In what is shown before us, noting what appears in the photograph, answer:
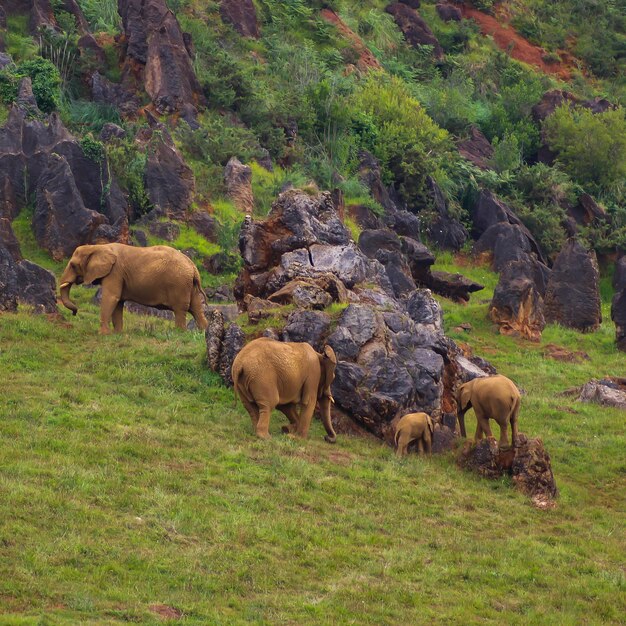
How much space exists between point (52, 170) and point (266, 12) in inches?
1395

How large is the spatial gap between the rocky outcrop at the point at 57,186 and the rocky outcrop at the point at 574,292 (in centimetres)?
1497

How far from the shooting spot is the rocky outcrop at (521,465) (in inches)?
898

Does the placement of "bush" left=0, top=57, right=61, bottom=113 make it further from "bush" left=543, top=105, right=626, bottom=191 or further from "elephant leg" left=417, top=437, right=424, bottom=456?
"bush" left=543, top=105, right=626, bottom=191

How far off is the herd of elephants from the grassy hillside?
57 centimetres

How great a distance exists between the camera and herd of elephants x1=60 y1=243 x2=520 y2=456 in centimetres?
2295

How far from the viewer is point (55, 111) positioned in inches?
1880

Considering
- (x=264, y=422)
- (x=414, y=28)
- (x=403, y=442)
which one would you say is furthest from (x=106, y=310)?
(x=414, y=28)

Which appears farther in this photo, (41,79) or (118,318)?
(41,79)

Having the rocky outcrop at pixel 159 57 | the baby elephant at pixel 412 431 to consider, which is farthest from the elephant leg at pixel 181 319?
the rocky outcrop at pixel 159 57

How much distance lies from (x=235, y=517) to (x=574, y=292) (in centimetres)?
2966

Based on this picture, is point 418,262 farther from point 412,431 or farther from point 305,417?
point 305,417

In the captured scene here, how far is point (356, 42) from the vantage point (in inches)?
2926

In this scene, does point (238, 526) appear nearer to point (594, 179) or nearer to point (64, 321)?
point (64, 321)

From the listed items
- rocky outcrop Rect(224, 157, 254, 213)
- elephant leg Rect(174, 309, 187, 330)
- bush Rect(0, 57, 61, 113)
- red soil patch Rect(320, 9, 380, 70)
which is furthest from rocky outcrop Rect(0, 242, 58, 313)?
red soil patch Rect(320, 9, 380, 70)
